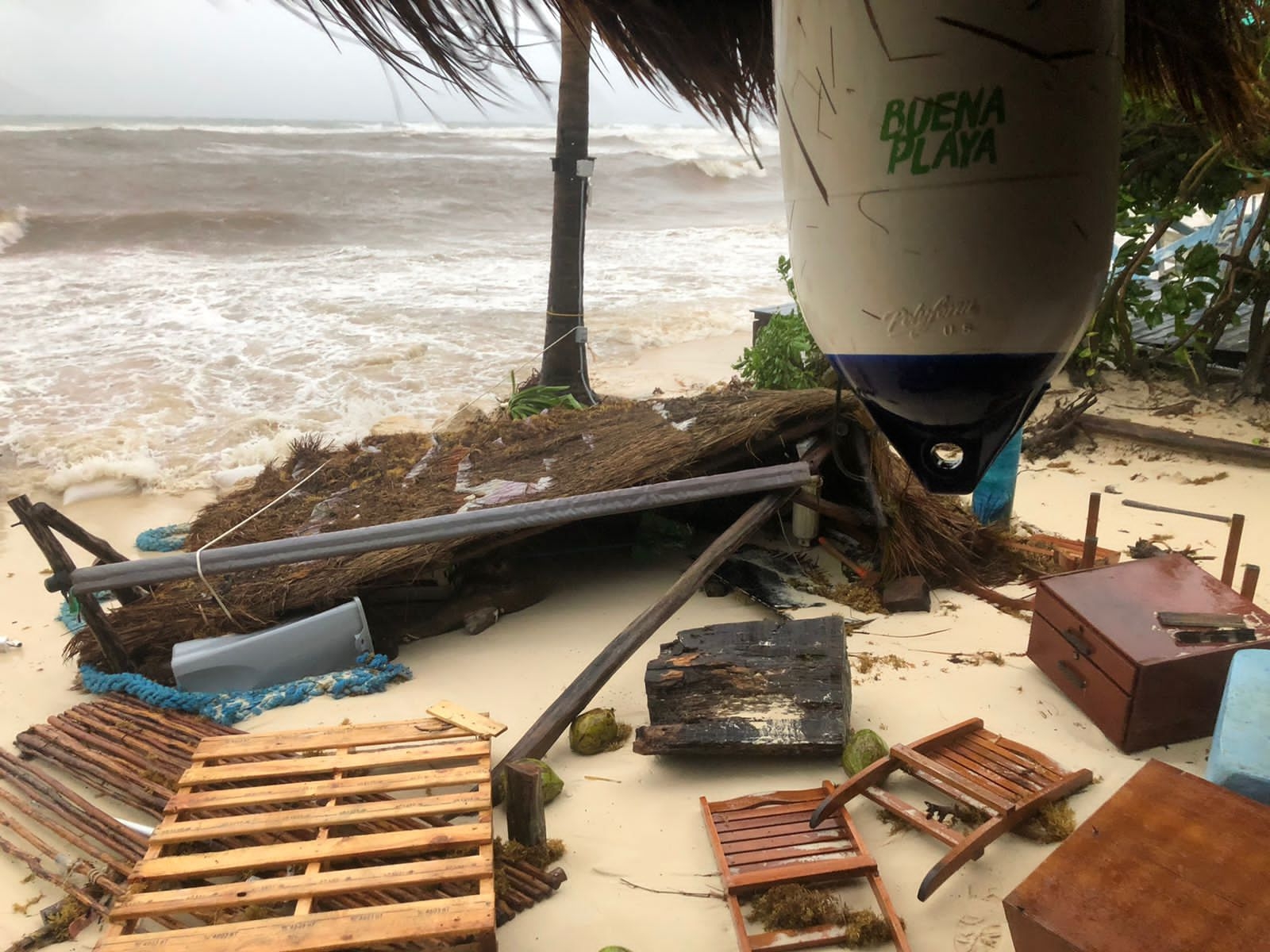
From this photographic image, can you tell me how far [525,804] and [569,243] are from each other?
6184 mm

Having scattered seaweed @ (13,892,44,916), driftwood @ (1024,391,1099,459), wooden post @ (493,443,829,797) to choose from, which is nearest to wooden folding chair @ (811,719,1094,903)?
wooden post @ (493,443,829,797)

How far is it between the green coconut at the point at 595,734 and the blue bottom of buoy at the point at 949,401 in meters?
2.59

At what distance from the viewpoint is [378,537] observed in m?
4.02

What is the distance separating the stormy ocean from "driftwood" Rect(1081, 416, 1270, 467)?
5628 millimetres

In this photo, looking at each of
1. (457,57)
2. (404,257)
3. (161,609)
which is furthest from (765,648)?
(404,257)

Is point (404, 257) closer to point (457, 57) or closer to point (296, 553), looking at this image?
point (296, 553)

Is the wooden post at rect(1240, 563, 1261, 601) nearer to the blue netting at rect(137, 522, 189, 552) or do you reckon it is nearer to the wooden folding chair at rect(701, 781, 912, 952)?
the wooden folding chair at rect(701, 781, 912, 952)

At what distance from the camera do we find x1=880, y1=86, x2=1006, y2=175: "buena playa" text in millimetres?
1104

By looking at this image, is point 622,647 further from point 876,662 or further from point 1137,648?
point 1137,648

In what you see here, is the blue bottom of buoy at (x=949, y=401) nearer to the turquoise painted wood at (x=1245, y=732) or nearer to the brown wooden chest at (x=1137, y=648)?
the turquoise painted wood at (x=1245, y=732)

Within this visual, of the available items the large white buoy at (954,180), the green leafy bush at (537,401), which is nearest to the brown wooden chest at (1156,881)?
the large white buoy at (954,180)

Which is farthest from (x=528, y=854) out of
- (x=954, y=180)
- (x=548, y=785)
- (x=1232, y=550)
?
(x=1232, y=550)

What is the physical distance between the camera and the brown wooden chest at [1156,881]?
1937 millimetres

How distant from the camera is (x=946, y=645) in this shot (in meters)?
4.30
